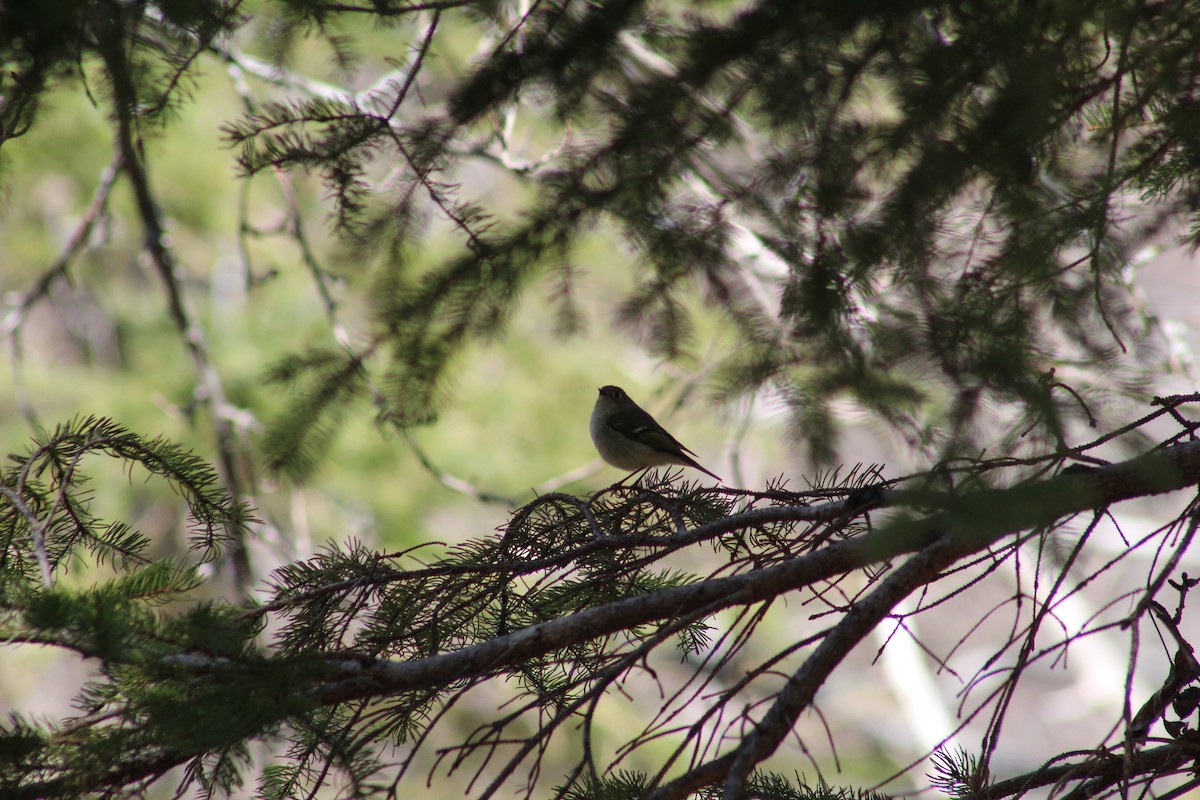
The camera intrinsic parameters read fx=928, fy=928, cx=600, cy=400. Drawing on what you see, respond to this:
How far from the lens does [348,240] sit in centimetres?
258

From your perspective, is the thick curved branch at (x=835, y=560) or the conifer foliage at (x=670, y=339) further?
the conifer foliage at (x=670, y=339)

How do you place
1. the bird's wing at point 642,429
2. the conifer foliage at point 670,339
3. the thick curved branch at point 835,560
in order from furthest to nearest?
the bird's wing at point 642,429 < the conifer foliage at point 670,339 < the thick curved branch at point 835,560

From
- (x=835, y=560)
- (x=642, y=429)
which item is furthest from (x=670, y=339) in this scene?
(x=835, y=560)

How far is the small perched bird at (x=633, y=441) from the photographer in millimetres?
4379

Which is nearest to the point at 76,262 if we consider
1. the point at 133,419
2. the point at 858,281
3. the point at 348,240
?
the point at 133,419

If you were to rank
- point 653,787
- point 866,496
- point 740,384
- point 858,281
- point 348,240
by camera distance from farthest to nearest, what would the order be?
point 740,384 → point 348,240 → point 858,281 → point 866,496 → point 653,787

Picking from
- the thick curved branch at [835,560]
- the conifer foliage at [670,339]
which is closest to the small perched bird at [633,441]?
the conifer foliage at [670,339]

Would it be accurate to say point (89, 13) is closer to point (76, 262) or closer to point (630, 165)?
point (630, 165)

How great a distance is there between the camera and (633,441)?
14.5ft

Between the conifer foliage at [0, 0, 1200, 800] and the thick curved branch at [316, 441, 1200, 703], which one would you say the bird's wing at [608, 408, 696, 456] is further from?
the thick curved branch at [316, 441, 1200, 703]

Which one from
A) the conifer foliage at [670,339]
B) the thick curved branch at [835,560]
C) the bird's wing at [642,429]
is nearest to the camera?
the thick curved branch at [835,560]

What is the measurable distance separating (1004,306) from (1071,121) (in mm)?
653

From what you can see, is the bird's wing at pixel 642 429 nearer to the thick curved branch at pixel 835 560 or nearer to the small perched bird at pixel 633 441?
the small perched bird at pixel 633 441

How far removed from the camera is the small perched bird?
438 centimetres
